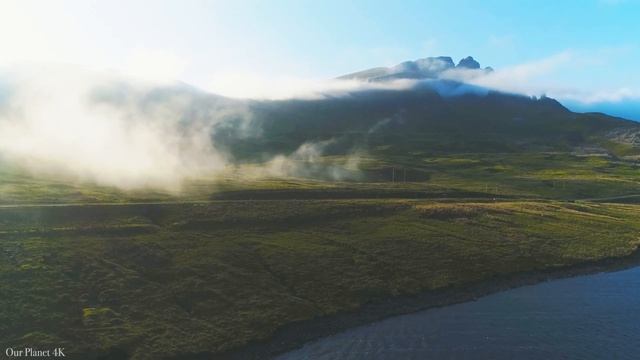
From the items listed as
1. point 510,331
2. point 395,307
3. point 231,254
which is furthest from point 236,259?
point 510,331

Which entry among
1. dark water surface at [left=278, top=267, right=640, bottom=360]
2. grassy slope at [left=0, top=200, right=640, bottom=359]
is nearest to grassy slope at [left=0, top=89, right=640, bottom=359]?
grassy slope at [left=0, top=200, right=640, bottom=359]

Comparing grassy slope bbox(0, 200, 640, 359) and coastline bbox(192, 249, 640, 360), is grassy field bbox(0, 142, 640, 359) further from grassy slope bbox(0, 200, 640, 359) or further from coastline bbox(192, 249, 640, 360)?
coastline bbox(192, 249, 640, 360)

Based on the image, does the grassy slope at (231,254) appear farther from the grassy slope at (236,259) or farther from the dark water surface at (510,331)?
the dark water surface at (510,331)

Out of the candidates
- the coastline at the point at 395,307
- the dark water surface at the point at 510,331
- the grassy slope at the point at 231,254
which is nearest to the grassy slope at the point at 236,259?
the grassy slope at the point at 231,254

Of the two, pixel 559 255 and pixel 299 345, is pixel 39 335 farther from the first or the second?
pixel 559 255

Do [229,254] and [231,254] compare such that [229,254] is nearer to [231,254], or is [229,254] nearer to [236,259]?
[231,254]
